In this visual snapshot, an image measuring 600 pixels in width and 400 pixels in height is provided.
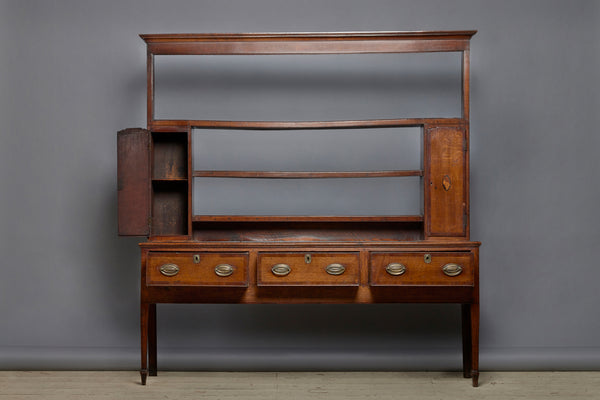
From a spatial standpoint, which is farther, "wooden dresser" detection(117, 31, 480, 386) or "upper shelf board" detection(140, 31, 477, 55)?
"upper shelf board" detection(140, 31, 477, 55)

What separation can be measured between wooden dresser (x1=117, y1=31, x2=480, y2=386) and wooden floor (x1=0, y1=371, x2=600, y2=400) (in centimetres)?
13

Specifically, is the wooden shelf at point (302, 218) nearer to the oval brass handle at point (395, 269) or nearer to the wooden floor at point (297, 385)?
the oval brass handle at point (395, 269)

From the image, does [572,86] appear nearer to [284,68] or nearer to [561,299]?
[561,299]

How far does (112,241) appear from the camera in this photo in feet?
10.1

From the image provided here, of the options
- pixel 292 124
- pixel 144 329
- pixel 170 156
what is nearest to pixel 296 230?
pixel 292 124

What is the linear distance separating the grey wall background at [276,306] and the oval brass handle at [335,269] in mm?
649

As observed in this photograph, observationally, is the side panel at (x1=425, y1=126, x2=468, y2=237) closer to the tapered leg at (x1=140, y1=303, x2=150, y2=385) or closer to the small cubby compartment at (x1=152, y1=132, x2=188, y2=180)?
the small cubby compartment at (x1=152, y1=132, x2=188, y2=180)

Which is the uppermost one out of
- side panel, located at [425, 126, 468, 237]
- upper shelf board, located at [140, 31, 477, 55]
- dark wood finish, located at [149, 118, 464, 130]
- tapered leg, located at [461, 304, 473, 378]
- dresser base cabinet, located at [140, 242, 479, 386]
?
upper shelf board, located at [140, 31, 477, 55]

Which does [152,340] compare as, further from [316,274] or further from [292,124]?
[292,124]

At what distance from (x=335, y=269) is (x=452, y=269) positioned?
557mm

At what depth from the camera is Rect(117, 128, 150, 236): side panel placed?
8.64 feet

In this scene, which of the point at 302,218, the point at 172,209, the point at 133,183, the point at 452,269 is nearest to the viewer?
the point at 452,269

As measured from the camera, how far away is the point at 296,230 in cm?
290

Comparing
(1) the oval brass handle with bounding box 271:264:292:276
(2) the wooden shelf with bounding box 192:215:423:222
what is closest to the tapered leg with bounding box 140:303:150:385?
(2) the wooden shelf with bounding box 192:215:423:222
